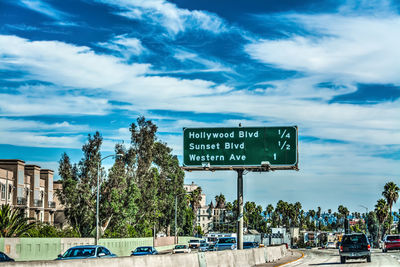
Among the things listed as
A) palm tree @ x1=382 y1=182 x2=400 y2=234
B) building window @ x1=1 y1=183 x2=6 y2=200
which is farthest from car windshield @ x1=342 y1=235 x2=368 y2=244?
palm tree @ x1=382 y1=182 x2=400 y2=234

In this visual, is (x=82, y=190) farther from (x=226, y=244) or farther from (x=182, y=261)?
(x=182, y=261)

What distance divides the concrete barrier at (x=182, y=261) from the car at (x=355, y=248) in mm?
4986

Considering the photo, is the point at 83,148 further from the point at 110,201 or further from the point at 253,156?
the point at 253,156

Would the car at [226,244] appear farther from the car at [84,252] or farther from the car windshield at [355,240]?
the car at [84,252]

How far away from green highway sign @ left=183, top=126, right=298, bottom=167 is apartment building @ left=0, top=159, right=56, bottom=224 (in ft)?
128

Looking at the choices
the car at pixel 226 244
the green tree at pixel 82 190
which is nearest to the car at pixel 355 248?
the car at pixel 226 244

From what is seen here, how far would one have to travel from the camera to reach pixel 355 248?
103ft

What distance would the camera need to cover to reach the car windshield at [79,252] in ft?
78.8

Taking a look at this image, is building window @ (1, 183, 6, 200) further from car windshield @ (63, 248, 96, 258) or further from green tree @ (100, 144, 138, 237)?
car windshield @ (63, 248, 96, 258)

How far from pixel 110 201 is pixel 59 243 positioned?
891 inches

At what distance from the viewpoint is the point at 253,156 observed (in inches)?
1373

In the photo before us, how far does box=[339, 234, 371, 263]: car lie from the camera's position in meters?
31.4

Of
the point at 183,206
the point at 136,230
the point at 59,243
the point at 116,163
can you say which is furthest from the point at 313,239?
the point at 59,243

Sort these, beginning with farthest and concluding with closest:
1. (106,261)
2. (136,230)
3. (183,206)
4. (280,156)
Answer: (183,206) → (136,230) → (280,156) → (106,261)
